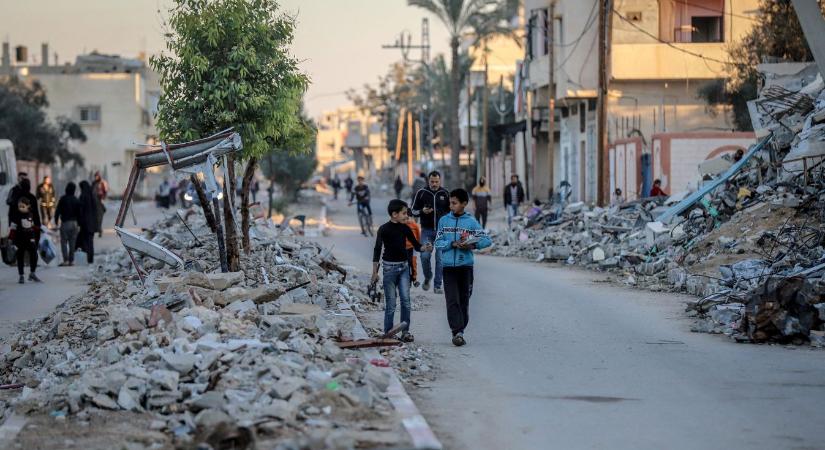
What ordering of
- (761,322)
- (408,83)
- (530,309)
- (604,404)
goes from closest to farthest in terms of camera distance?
(604,404) < (761,322) < (530,309) < (408,83)

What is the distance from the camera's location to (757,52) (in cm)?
3838

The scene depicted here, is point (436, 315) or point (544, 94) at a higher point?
point (544, 94)

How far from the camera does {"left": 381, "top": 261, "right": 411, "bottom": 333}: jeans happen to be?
12.5 metres

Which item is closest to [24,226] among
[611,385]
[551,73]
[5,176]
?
[5,176]

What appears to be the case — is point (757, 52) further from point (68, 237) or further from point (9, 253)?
point (9, 253)

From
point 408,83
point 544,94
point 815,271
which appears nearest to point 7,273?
point 815,271

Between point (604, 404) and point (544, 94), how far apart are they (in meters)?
41.8

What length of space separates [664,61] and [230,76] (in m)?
27.8

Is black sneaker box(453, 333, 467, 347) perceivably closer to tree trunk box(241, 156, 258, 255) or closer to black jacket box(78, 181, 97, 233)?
tree trunk box(241, 156, 258, 255)

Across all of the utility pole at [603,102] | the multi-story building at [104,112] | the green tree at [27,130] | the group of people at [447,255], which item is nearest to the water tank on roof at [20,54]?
the multi-story building at [104,112]

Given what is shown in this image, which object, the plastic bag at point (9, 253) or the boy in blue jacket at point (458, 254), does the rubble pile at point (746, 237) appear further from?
the plastic bag at point (9, 253)

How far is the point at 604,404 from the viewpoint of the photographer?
357 inches

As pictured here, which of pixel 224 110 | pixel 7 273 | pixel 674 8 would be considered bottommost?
pixel 7 273

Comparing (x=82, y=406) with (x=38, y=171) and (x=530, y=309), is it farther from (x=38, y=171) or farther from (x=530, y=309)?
(x=38, y=171)
